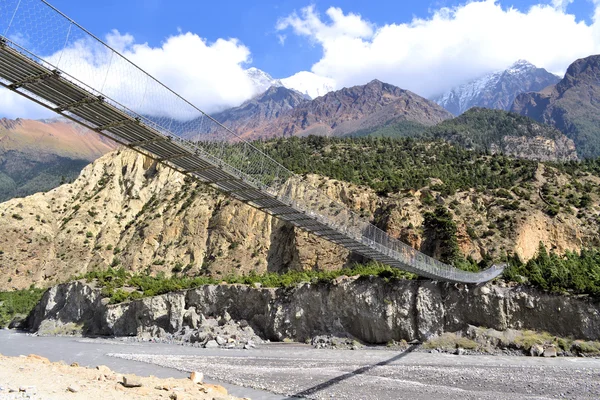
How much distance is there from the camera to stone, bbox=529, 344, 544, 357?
19516 mm

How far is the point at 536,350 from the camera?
64.5 feet

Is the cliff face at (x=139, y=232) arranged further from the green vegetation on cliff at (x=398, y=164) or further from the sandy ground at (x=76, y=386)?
the sandy ground at (x=76, y=386)

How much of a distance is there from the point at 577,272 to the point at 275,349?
15.2 meters

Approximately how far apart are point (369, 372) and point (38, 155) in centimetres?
14312

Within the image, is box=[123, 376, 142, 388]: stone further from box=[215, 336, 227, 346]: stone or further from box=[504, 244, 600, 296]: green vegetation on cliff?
box=[504, 244, 600, 296]: green vegetation on cliff

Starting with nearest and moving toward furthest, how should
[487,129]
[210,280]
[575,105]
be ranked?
[210,280]
[487,129]
[575,105]

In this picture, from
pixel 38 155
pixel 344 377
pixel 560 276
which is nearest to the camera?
pixel 344 377

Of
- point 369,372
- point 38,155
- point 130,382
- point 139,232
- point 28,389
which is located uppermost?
point 38,155

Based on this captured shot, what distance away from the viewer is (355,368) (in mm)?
19031

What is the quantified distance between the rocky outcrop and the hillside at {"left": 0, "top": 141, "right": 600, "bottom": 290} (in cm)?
931

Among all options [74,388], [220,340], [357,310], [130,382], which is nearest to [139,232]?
[220,340]

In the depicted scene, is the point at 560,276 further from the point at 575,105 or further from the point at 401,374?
the point at 575,105

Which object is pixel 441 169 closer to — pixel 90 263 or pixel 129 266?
pixel 129 266

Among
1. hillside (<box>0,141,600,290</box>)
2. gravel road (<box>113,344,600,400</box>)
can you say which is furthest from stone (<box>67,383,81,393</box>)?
hillside (<box>0,141,600,290</box>)
